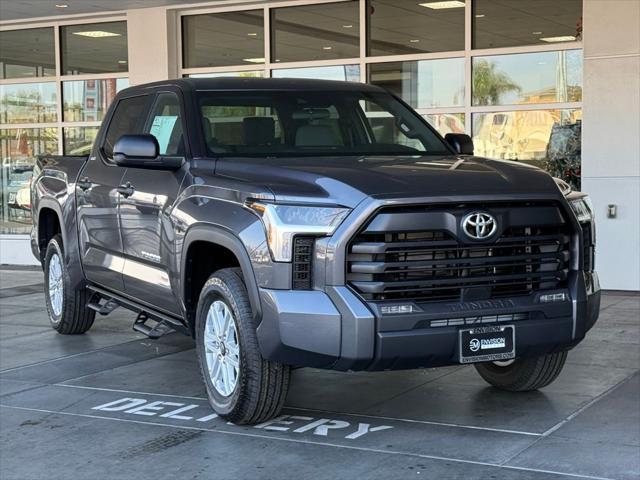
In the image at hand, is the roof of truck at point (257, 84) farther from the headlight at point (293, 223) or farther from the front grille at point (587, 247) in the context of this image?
the front grille at point (587, 247)

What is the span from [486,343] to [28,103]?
1193 cm

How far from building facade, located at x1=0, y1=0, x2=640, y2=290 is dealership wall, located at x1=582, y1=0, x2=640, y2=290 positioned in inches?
0.5

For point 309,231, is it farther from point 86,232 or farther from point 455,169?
point 86,232

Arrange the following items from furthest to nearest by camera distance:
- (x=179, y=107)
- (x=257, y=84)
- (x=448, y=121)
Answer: (x=448, y=121)
(x=257, y=84)
(x=179, y=107)

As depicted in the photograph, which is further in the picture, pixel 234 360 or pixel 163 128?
pixel 163 128

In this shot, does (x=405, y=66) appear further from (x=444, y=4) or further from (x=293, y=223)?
(x=293, y=223)

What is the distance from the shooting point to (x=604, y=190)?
36.1 feet

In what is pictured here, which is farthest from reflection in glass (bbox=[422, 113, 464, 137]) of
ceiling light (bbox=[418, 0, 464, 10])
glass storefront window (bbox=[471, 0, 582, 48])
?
ceiling light (bbox=[418, 0, 464, 10])


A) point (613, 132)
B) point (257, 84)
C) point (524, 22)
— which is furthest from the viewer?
point (524, 22)

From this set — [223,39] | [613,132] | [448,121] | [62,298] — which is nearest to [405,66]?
[448,121]

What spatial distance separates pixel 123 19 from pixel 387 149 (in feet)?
29.8

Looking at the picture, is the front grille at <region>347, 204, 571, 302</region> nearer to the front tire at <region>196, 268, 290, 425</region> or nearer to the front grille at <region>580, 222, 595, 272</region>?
the front grille at <region>580, 222, 595, 272</region>

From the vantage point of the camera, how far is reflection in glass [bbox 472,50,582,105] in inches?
452

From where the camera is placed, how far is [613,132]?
35.9ft
